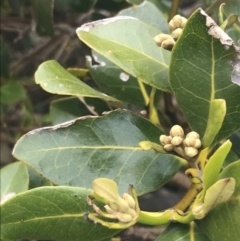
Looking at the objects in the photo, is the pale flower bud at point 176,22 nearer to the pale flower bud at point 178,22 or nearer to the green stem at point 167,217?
the pale flower bud at point 178,22

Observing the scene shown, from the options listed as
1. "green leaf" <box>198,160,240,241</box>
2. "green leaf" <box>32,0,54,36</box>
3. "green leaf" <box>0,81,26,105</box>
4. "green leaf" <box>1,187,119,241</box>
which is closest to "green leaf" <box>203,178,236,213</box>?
"green leaf" <box>198,160,240,241</box>

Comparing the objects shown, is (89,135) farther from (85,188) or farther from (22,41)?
(22,41)

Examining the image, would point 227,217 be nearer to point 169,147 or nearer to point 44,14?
point 169,147

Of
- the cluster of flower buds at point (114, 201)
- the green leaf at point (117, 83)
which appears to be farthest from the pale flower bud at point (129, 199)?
the green leaf at point (117, 83)

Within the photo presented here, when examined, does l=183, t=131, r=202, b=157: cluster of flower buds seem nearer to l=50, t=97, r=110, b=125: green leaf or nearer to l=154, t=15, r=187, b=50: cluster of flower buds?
l=154, t=15, r=187, b=50: cluster of flower buds

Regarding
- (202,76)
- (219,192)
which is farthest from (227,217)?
(202,76)

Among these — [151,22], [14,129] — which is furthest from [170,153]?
[14,129]
